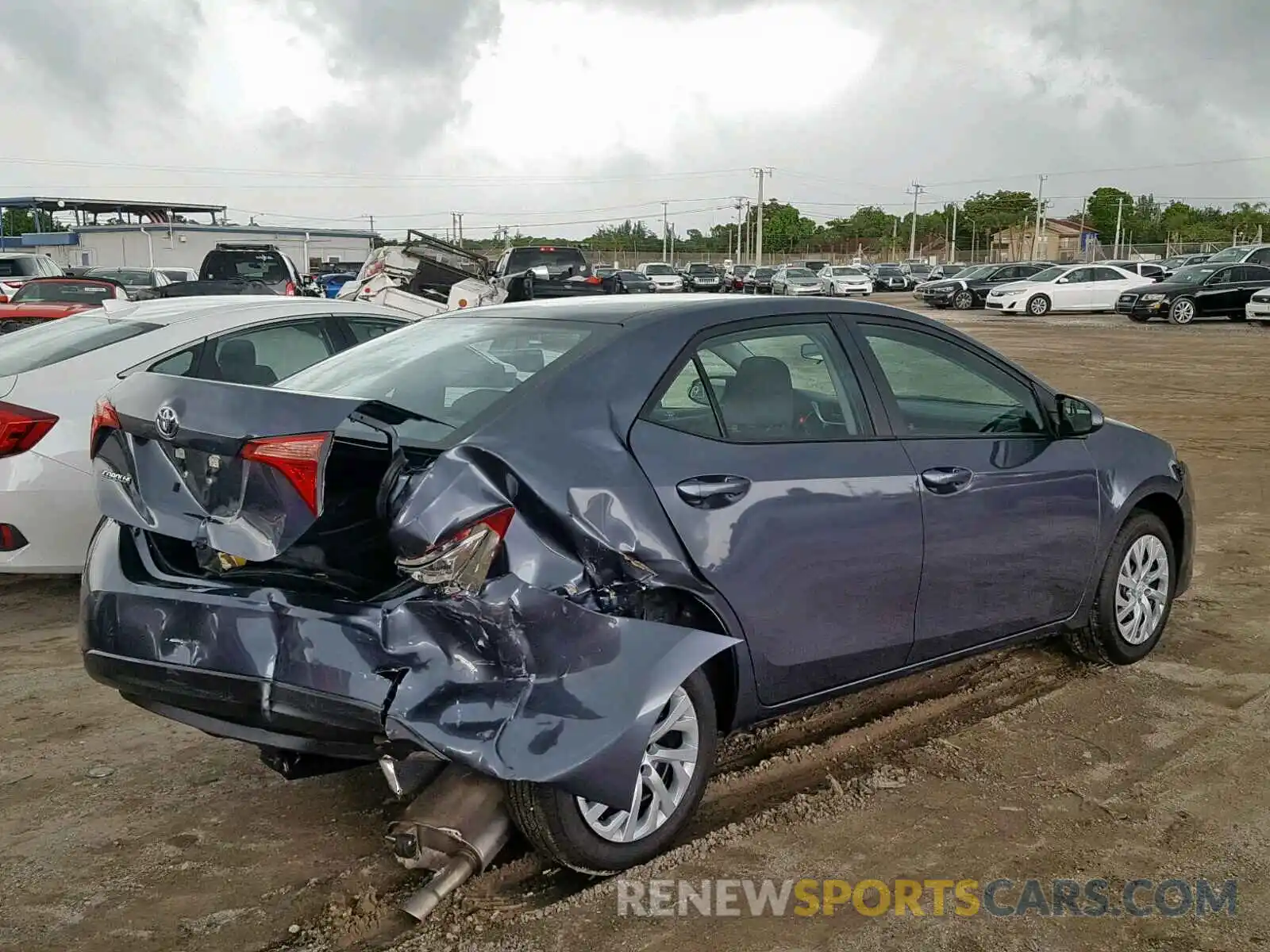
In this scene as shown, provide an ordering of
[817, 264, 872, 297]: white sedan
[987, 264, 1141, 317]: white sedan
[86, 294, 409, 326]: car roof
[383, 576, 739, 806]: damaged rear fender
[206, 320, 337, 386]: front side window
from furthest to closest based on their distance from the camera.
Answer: [817, 264, 872, 297]: white sedan < [987, 264, 1141, 317]: white sedan < [86, 294, 409, 326]: car roof < [206, 320, 337, 386]: front side window < [383, 576, 739, 806]: damaged rear fender

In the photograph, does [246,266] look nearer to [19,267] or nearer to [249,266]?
[249,266]

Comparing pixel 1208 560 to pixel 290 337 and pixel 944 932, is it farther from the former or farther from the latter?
pixel 290 337

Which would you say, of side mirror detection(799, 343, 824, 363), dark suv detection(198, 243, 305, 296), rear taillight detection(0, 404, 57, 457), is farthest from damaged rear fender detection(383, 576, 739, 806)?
dark suv detection(198, 243, 305, 296)

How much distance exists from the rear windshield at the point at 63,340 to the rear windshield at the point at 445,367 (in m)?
2.22

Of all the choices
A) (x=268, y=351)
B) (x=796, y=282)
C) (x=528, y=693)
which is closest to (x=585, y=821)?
(x=528, y=693)

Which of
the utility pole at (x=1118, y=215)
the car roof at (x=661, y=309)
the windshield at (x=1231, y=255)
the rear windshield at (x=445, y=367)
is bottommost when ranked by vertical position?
the rear windshield at (x=445, y=367)

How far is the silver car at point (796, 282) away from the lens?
4391cm

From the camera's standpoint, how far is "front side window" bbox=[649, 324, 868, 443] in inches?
136

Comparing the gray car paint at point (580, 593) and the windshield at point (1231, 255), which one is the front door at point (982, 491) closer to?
the gray car paint at point (580, 593)

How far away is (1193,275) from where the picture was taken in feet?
96.0

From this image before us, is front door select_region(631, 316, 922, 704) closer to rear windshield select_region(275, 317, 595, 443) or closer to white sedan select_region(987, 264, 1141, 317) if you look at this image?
rear windshield select_region(275, 317, 595, 443)

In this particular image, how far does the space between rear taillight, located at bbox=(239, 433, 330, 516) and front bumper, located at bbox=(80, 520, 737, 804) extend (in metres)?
0.29

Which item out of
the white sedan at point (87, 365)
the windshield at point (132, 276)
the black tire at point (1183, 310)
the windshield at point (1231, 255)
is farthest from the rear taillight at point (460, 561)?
the windshield at point (1231, 255)

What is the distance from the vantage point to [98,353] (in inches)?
225
